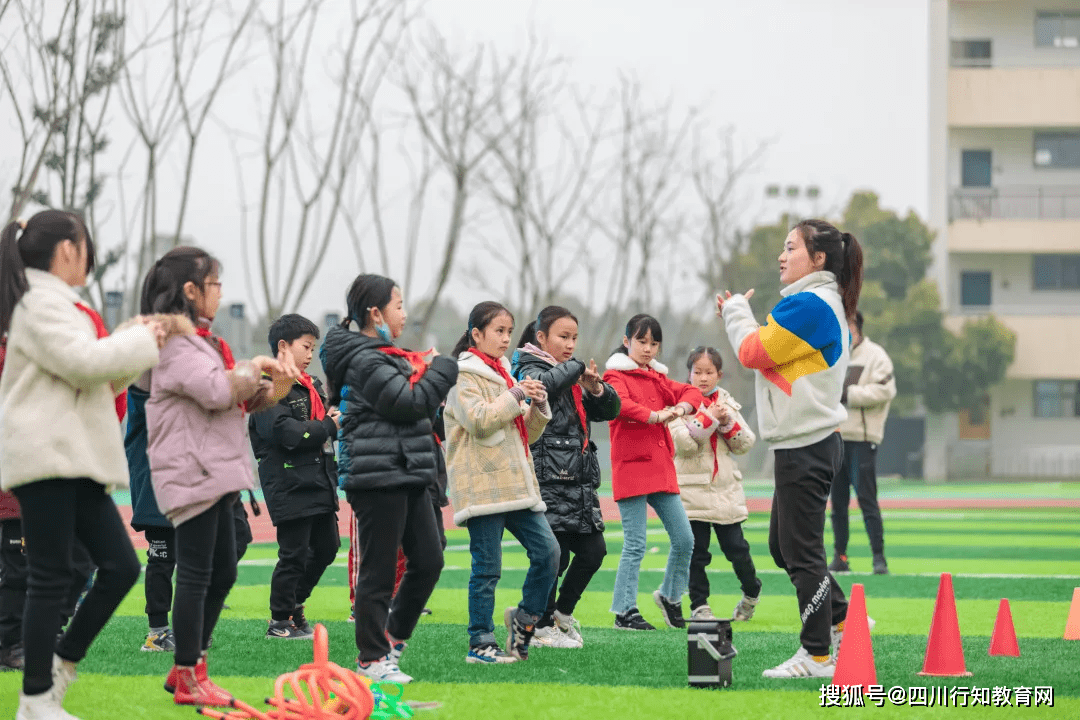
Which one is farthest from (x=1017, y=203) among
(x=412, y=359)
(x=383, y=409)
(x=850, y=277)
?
(x=383, y=409)

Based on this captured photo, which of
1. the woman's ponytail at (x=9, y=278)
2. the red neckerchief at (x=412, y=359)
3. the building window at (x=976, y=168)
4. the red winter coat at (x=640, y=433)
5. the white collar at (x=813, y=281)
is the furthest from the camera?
the building window at (x=976, y=168)

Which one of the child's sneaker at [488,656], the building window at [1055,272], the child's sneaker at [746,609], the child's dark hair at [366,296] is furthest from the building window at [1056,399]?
the child's dark hair at [366,296]

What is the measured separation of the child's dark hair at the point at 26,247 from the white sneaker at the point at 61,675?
128cm

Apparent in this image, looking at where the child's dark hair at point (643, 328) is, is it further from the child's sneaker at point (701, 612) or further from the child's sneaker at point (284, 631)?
the child's sneaker at point (284, 631)

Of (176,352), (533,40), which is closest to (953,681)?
(176,352)

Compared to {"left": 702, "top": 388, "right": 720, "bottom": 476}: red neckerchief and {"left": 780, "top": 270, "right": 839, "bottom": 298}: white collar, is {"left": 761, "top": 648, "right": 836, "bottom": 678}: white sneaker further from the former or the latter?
{"left": 702, "top": 388, "right": 720, "bottom": 476}: red neckerchief

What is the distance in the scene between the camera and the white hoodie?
21.5 ft

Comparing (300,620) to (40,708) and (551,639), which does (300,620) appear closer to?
(551,639)

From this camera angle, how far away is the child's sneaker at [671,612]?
880 cm

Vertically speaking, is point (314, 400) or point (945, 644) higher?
point (314, 400)

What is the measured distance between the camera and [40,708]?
17.3 ft

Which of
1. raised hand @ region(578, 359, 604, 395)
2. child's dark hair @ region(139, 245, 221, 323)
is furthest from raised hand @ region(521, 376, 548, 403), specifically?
child's dark hair @ region(139, 245, 221, 323)

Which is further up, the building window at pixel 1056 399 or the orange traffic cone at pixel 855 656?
the orange traffic cone at pixel 855 656

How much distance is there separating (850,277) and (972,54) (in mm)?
43722
